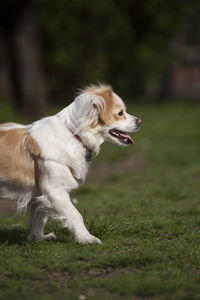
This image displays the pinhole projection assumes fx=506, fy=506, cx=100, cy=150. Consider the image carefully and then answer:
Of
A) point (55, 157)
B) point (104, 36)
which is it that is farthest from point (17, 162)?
point (104, 36)

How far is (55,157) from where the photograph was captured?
479 cm

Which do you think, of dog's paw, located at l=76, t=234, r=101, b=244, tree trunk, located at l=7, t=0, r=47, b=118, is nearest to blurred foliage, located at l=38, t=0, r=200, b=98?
tree trunk, located at l=7, t=0, r=47, b=118

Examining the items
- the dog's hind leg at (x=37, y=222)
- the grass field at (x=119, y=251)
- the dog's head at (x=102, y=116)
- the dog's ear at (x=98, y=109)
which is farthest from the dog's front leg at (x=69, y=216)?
the dog's ear at (x=98, y=109)

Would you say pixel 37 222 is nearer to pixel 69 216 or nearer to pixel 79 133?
pixel 69 216

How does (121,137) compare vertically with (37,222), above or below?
above

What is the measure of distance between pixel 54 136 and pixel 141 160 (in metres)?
7.61

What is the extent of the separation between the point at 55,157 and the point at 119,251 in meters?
1.06

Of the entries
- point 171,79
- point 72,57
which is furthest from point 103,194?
point 171,79

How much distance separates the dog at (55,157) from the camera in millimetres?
4797

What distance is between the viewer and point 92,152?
509cm

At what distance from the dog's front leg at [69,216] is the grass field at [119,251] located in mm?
111

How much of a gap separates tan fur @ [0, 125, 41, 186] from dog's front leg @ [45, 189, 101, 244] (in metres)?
0.29

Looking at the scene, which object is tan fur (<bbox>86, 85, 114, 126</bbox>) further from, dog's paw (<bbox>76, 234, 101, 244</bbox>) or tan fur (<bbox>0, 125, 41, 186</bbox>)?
dog's paw (<bbox>76, 234, 101, 244</bbox>)

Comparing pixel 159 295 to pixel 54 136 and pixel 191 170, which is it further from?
pixel 191 170
